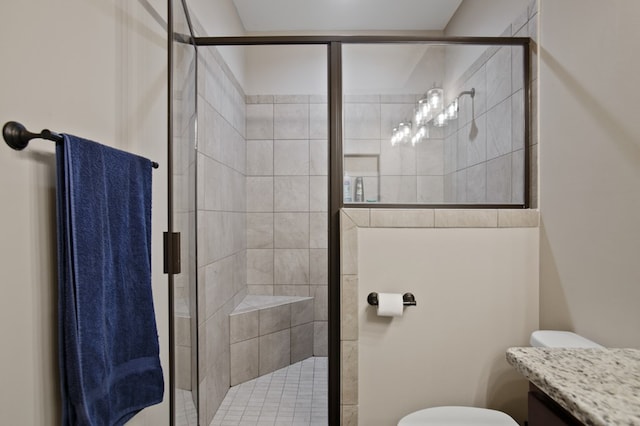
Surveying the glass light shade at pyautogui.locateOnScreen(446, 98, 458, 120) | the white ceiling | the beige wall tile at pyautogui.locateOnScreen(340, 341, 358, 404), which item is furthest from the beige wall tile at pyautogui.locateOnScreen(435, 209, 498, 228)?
the white ceiling

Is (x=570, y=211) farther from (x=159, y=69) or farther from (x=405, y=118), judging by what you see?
(x=159, y=69)

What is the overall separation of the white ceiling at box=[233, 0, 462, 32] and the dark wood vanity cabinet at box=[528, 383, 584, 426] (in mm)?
2904

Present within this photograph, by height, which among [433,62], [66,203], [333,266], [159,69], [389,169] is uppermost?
[433,62]

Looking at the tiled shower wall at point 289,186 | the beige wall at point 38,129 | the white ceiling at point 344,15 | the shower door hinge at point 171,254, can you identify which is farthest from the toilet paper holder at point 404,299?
the white ceiling at point 344,15

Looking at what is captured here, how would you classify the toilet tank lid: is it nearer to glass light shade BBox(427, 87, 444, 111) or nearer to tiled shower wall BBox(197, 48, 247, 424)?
glass light shade BBox(427, 87, 444, 111)

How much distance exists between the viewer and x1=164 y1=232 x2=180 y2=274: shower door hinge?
108 centimetres

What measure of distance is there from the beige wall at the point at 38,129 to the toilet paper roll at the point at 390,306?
3.97 feet

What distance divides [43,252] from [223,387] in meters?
1.92

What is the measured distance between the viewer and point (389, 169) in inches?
67.7

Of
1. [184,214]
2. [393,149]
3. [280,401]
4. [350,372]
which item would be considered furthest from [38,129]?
[280,401]

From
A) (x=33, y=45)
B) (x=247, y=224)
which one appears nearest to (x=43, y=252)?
(x=33, y=45)

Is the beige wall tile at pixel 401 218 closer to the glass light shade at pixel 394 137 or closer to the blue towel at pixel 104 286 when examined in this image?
the glass light shade at pixel 394 137

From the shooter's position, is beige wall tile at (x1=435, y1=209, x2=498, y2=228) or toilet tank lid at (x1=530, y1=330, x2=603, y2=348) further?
beige wall tile at (x1=435, y1=209, x2=498, y2=228)

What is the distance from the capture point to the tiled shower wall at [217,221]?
1891 mm
